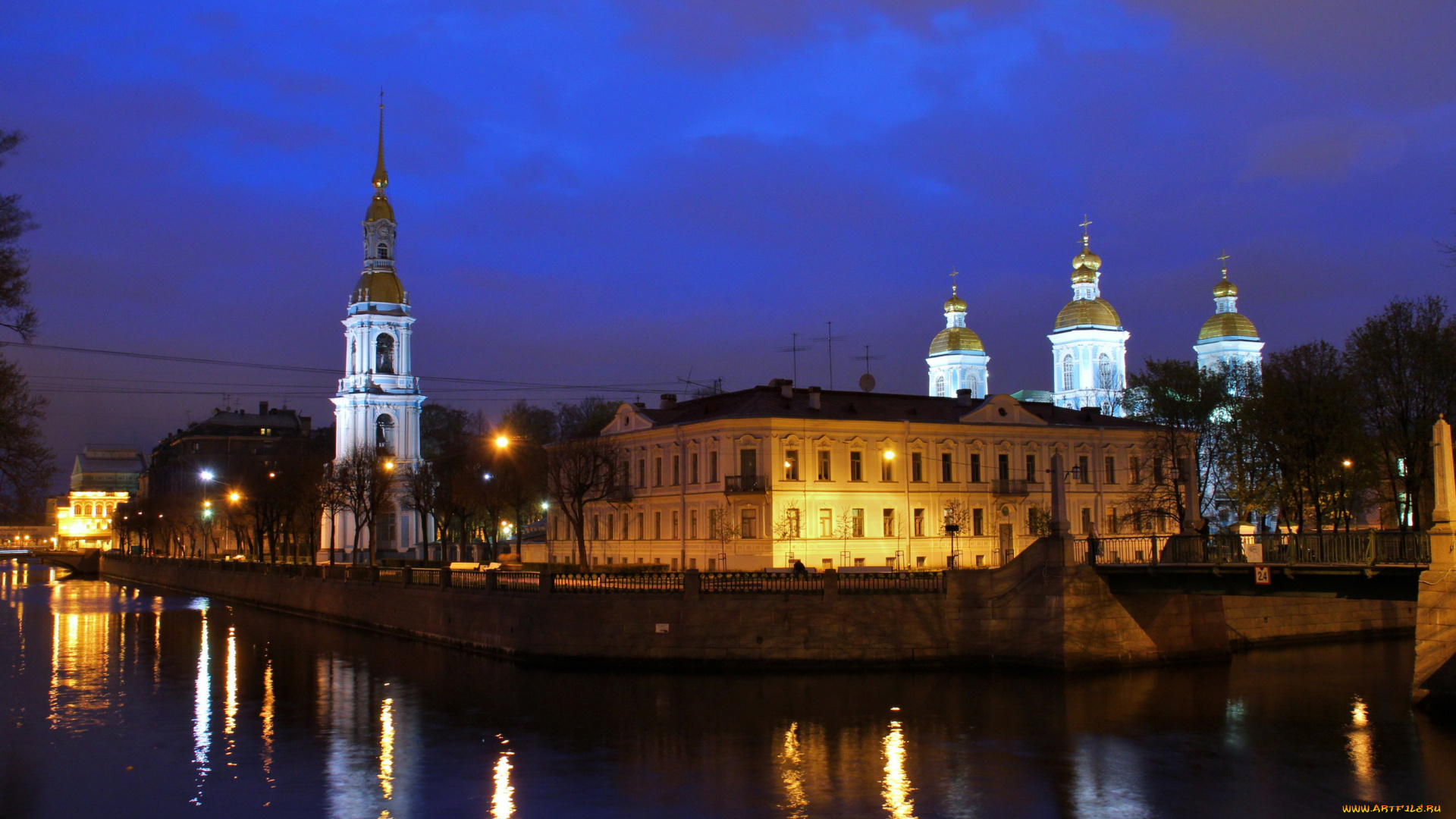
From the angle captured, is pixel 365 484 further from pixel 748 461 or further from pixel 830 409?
pixel 830 409

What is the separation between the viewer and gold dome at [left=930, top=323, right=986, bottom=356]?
122m

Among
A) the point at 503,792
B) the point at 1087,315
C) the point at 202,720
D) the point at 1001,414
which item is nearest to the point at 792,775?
the point at 503,792

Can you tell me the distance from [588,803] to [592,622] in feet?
56.8

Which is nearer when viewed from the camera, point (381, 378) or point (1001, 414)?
point (1001, 414)

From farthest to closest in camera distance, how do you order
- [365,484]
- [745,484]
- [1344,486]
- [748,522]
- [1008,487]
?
[365,484] < [1008,487] < [748,522] < [745,484] < [1344,486]

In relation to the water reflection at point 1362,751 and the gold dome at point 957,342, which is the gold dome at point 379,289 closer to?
the gold dome at point 957,342

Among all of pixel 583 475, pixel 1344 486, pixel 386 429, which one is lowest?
pixel 1344 486

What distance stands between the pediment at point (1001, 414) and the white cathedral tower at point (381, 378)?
56.9m

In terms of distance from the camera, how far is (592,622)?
4178 cm

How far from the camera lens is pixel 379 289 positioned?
111 m

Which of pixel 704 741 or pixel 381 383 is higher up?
pixel 381 383

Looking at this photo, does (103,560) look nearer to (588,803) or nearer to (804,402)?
(804,402)

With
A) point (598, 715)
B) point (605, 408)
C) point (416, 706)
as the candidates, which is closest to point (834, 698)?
point (598, 715)

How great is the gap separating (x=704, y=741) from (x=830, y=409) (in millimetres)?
36688
